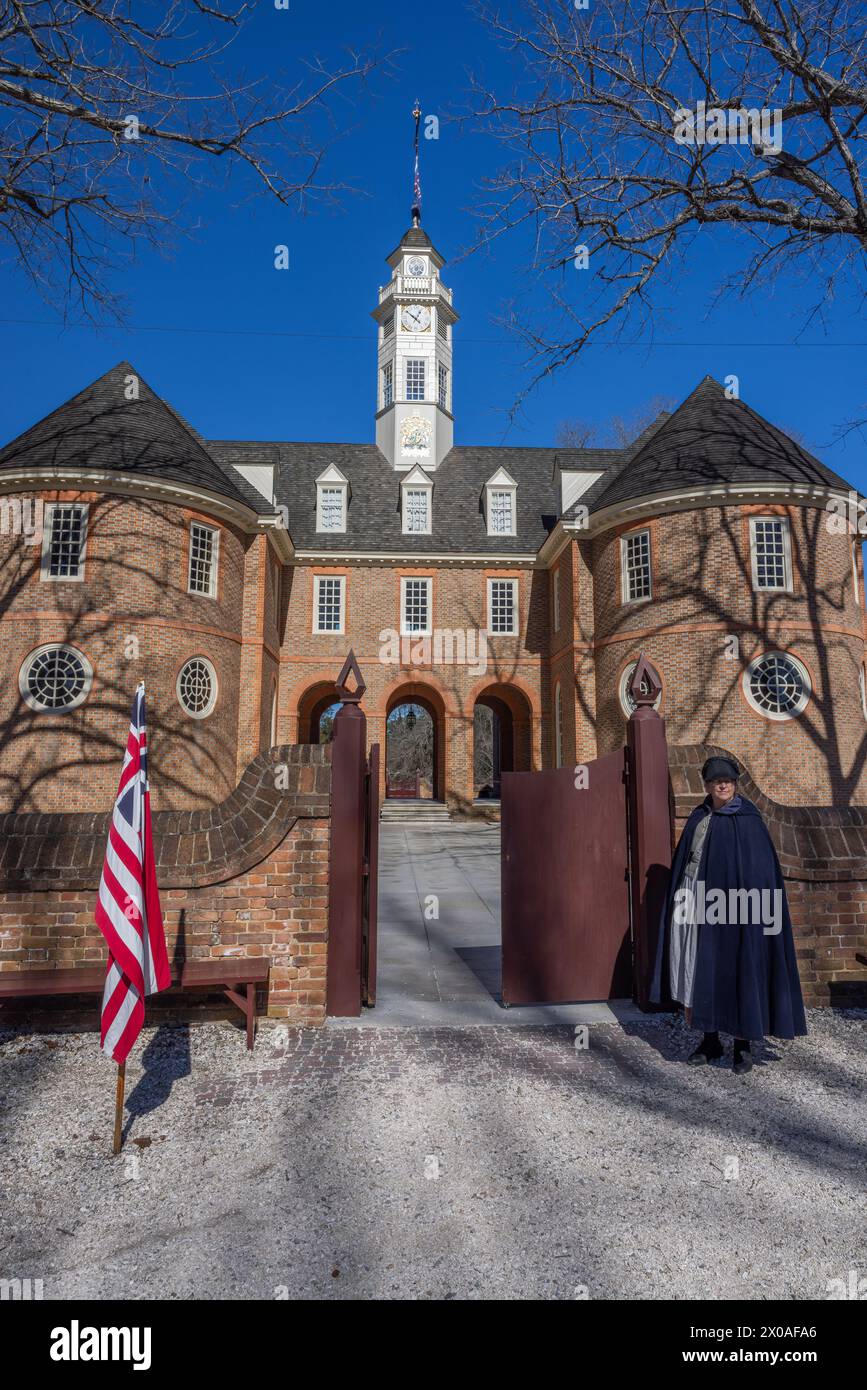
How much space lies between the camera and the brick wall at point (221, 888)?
195 inches

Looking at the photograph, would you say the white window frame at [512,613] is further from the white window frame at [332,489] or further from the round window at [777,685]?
the round window at [777,685]

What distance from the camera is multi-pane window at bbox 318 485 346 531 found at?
24.6 m

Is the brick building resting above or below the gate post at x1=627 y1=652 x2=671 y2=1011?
above

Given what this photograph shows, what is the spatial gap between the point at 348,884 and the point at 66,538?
1489cm

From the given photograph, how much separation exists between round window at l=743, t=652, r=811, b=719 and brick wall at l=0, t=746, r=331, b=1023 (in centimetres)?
1440

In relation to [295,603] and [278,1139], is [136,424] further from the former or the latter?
[278,1139]

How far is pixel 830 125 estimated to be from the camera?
25.1 ft

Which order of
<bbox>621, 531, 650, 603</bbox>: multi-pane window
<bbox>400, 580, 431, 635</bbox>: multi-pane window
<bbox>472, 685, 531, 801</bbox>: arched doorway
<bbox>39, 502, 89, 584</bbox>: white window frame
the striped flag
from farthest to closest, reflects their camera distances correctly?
1. <bbox>400, 580, 431, 635</bbox>: multi-pane window
2. <bbox>472, 685, 531, 801</bbox>: arched doorway
3. <bbox>621, 531, 650, 603</bbox>: multi-pane window
4. <bbox>39, 502, 89, 584</bbox>: white window frame
5. the striped flag

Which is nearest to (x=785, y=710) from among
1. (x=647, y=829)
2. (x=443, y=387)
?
(x=647, y=829)

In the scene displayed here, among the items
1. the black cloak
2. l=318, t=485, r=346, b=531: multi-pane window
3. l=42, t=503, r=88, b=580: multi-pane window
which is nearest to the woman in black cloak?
the black cloak

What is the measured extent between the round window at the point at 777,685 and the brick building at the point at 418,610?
53 millimetres

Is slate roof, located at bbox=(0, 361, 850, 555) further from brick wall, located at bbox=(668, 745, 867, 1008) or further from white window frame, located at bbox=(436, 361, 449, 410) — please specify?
brick wall, located at bbox=(668, 745, 867, 1008)

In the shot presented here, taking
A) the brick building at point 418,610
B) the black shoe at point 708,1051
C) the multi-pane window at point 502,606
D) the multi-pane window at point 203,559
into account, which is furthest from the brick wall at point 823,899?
the multi-pane window at point 502,606
